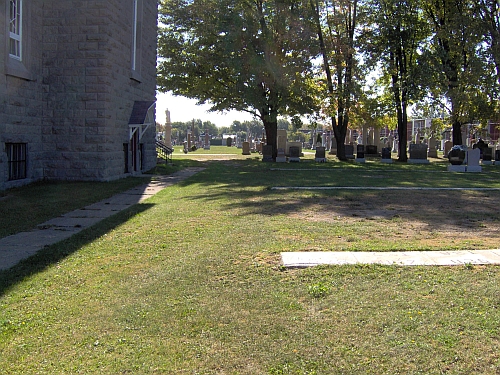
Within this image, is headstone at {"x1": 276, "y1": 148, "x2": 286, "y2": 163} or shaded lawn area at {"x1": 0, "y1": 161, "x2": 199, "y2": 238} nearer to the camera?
shaded lawn area at {"x1": 0, "y1": 161, "x2": 199, "y2": 238}

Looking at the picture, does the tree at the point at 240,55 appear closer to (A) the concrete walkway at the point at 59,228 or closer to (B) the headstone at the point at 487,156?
(B) the headstone at the point at 487,156

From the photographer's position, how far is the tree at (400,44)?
3294cm

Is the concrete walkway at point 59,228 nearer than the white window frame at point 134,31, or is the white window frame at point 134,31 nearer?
the concrete walkway at point 59,228

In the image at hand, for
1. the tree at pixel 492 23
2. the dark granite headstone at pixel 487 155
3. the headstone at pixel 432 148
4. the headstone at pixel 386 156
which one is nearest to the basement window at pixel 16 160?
the headstone at pixel 386 156

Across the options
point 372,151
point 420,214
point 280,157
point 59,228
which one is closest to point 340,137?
point 280,157

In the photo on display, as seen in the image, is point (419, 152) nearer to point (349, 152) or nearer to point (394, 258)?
point (349, 152)

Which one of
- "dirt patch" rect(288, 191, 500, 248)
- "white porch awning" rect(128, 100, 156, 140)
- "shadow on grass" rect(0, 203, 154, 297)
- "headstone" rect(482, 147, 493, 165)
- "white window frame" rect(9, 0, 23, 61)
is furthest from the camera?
"headstone" rect(482, 147, 493, 165)

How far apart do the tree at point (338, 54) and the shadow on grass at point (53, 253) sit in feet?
80.6

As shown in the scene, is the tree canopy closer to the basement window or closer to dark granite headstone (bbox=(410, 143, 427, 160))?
dark granite headstone (bbox=(410, 143, 427, 160))

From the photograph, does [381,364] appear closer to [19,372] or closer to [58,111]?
[19,372]

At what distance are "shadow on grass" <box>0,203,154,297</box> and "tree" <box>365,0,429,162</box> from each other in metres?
27.1

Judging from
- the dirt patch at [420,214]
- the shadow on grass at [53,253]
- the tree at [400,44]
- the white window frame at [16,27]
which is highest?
the tree at [400,44]

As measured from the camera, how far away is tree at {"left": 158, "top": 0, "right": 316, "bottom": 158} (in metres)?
29.0

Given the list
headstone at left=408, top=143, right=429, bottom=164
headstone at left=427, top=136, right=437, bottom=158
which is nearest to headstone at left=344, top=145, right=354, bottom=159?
headstone at left=408, top=143, right=429, bottom=164
